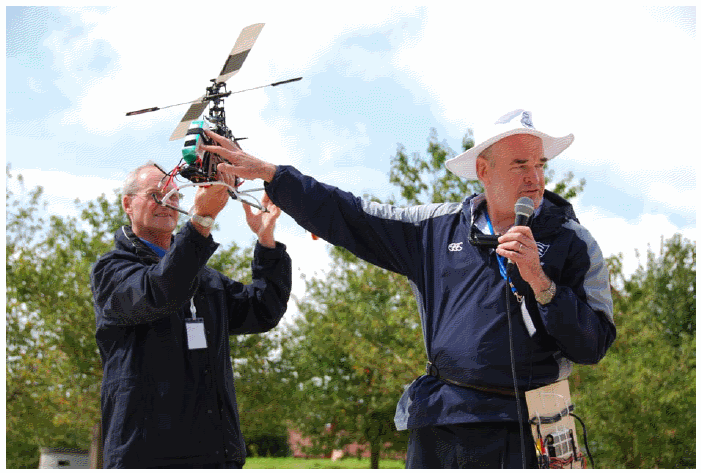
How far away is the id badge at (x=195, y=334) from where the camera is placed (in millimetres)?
4031

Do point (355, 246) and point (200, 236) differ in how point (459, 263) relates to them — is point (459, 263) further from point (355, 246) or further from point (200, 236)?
point (200, 236)

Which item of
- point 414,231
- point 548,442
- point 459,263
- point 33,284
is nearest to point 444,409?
point 548,442

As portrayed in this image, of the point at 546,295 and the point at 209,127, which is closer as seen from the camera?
the point at 546,295

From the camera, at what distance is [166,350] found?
13.1 ft

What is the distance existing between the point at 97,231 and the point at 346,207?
17.6 m

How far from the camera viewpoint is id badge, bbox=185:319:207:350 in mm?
4031

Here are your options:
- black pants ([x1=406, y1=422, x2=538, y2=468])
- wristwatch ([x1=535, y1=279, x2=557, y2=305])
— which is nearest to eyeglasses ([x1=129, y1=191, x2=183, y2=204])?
black pants ([x1=406, y1=422, x2=538, y2=468])

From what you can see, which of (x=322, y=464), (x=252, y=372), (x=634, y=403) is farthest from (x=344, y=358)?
(x=634, y=403)

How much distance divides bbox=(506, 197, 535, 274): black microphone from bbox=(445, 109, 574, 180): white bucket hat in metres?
0.43

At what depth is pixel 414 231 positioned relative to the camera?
3.61 m

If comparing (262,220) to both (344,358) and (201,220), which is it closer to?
(201,220)

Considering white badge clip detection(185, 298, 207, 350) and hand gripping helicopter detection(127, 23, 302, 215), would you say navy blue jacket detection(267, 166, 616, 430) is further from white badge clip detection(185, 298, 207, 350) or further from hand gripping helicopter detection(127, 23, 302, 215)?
white badge clip detection(185, 298, 207, 350)

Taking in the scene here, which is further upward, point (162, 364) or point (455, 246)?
point (455, 246)

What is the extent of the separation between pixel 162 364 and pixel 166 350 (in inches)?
3.2
